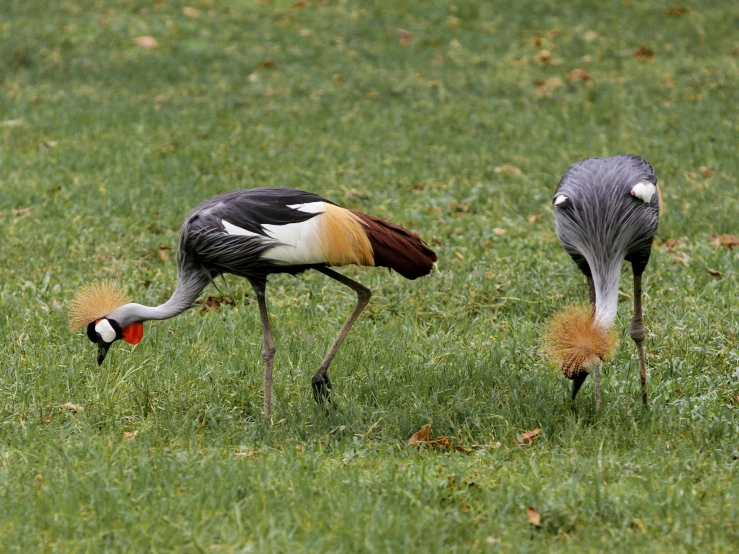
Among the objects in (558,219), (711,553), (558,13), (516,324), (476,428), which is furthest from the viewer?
(558,13)

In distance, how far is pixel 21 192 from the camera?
916cm

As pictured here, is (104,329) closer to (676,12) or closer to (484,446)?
(484,446)

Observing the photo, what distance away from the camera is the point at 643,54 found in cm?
1388

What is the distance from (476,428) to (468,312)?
Result: 5.88 feet

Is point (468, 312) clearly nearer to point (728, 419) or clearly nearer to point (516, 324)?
point (516, 324)

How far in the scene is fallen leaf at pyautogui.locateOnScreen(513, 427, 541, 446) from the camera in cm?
510

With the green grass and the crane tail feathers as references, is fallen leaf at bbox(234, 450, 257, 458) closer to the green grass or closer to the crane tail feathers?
the green grass

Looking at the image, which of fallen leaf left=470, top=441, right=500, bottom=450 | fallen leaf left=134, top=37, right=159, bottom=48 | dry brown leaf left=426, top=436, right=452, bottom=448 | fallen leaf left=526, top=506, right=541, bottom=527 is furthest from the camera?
fallen leaf left=134, top=37, right=159, bottom=48

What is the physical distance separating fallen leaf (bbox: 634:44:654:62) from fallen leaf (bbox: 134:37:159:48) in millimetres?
6764

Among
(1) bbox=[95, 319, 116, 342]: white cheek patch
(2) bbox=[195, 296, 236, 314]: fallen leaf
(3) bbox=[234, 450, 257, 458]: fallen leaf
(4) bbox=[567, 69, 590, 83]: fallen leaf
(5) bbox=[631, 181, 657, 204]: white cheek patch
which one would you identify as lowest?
(2) bbox=[195, 296, 236, 314]: fallen leaf

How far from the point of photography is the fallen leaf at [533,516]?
4141 mm

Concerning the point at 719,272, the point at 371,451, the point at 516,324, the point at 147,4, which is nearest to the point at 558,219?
the point at 516,324

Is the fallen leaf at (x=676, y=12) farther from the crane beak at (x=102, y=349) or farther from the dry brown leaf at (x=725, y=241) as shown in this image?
the crane beak at (x=102, y=349)

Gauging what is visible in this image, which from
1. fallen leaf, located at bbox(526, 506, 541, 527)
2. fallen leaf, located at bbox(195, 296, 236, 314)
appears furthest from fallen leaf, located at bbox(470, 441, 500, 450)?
fallen leaf, located at bbox(195, 296, 236, 314)
